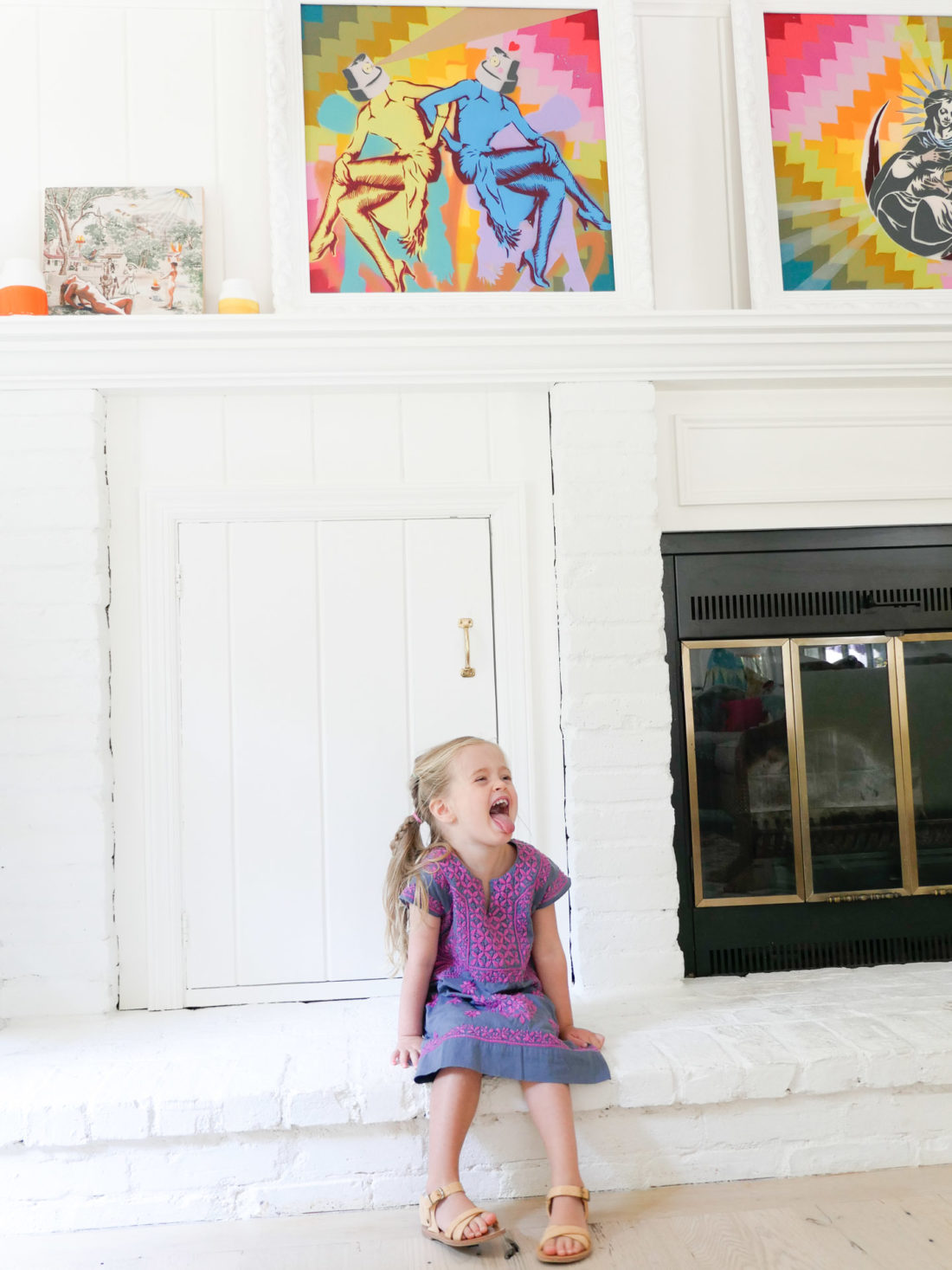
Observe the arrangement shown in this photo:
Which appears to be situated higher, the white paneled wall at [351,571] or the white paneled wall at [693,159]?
the white paneled wall at [693,159]

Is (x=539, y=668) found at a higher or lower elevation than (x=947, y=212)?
lower

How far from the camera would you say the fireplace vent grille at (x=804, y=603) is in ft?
7.83

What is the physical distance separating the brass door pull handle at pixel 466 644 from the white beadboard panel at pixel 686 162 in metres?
0.92

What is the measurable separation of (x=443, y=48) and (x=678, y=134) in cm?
61

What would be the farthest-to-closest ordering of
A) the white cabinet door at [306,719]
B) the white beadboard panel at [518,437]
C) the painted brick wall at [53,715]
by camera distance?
the white beadboard panel at [518,437], the white cabinet door at [306,719], the painted brick wall at [53,715]

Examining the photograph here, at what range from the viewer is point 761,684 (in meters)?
2.39

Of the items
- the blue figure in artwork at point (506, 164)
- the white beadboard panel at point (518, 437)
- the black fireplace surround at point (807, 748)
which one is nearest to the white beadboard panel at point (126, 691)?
the white beadboard panel at point (518, 437)

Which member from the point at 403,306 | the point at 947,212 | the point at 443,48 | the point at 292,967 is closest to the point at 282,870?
the point at 292,967

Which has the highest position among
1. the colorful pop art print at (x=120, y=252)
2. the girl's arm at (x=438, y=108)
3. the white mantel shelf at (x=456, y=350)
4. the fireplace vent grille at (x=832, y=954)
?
the girl's arm at (x=438, y=108)

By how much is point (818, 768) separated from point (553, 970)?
0.91 m

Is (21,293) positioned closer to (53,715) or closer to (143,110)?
(143,110)

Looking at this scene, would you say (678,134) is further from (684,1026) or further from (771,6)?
(684,1026)

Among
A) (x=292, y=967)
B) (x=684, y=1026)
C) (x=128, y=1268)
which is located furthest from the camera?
(x=292, y=967)

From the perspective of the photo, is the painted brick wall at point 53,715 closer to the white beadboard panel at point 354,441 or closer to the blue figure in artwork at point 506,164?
the white beadboard panel at point 354,441
